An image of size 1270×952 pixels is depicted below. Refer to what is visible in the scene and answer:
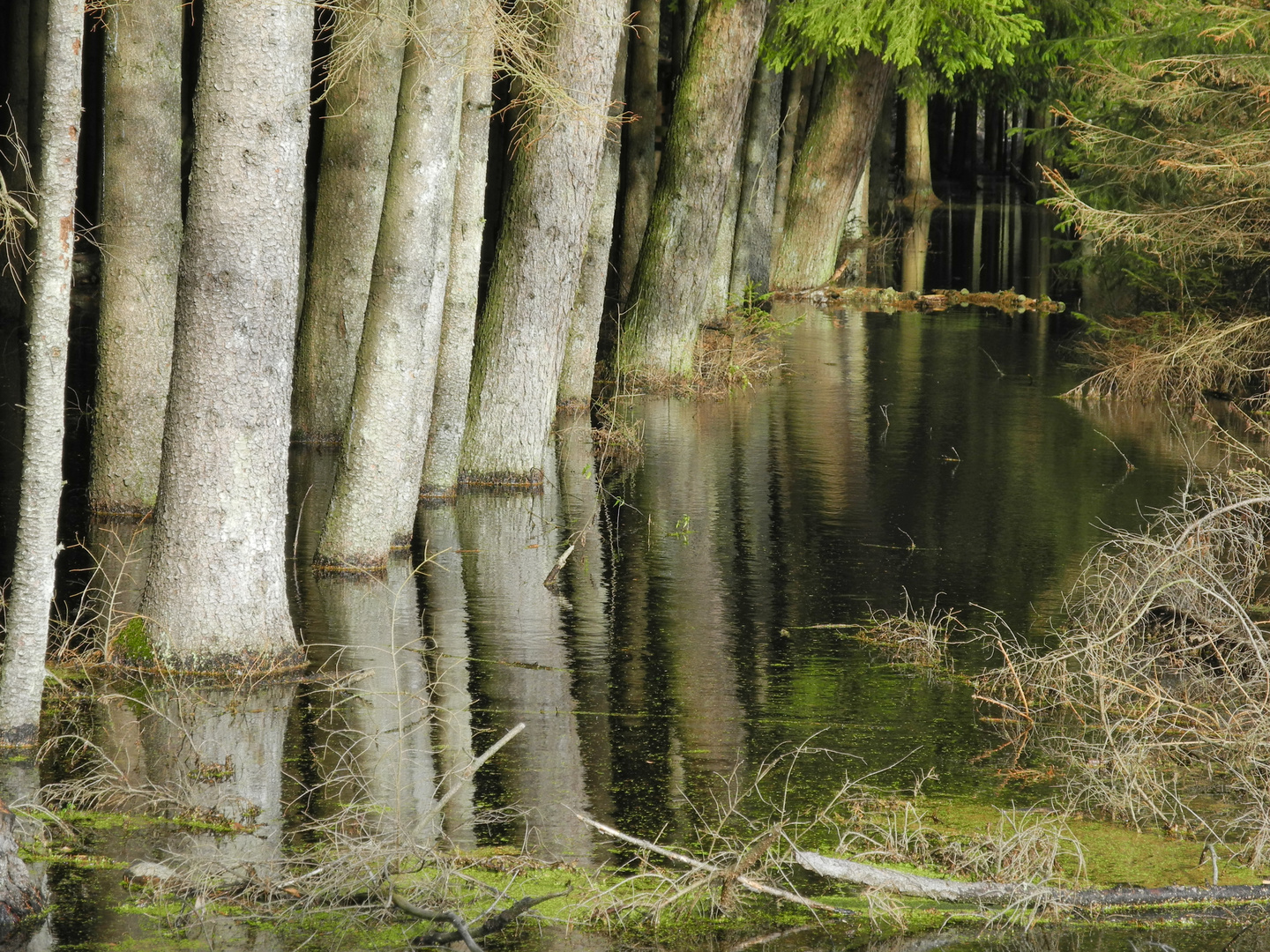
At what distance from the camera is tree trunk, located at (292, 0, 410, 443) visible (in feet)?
39.3

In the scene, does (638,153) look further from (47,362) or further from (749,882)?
(749,882)

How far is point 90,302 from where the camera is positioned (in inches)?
885

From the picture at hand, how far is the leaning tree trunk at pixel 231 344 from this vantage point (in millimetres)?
7293

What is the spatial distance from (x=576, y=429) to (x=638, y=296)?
8.17 feet

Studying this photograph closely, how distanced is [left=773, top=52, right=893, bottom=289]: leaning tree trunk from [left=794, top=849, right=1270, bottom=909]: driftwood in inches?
809

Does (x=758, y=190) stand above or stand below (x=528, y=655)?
above

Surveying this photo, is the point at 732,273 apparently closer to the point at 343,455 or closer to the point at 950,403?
the point at 950,403

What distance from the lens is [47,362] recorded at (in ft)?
20.4

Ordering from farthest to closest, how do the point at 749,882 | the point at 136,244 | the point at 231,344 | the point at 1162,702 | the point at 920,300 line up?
the point at 920,300
the point at 136,244
the point at 231,344
the point at 1162,702
the point at 749,882

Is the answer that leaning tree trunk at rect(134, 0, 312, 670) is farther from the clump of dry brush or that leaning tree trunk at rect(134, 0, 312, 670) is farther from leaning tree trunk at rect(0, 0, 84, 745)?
the clump of dry brush

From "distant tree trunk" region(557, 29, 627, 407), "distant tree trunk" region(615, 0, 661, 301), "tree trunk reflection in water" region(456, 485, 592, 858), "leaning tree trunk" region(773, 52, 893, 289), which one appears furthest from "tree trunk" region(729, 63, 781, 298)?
"tree trunk reflection in water" region(456, 485, 592, 858)

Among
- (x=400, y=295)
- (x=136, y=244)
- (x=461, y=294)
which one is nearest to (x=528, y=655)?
(x=400, y=295)

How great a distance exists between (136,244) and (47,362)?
170 inches

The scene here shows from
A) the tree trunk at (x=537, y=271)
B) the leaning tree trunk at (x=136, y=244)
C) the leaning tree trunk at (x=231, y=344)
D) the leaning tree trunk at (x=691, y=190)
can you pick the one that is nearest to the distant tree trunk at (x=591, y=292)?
the leaning tree trunk at (x=691, y=190)
